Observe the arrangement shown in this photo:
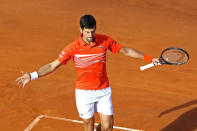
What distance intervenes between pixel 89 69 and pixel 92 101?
61 centimetres

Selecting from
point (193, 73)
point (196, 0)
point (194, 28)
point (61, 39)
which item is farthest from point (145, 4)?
point (193, 73)

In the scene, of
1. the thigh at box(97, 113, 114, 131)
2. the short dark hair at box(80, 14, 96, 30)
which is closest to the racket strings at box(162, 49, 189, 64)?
the thigh at box(97, 113, 114, 131)

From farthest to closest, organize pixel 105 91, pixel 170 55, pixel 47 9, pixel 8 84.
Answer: pixel 47 9, pixel 8 84, pixel 170 55, pixel 105 91

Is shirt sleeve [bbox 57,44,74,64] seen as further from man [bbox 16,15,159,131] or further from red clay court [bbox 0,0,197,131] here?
red clay court [bbox 0,0,197,131]

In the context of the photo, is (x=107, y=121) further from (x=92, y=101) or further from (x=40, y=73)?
(x=40, y=73)

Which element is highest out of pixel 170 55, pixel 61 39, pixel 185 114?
pixel 170 55

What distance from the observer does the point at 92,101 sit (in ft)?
18.5

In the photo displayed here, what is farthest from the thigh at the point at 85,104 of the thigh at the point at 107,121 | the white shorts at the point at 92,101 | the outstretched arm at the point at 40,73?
the outstretched arm at the point at 40,73

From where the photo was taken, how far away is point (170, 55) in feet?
21.1

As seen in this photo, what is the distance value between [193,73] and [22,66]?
18.9 ft

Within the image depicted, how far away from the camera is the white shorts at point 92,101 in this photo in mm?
5574

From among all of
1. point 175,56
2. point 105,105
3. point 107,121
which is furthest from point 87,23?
point 175,56

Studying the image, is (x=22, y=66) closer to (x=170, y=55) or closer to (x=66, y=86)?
(x=66, y=86)

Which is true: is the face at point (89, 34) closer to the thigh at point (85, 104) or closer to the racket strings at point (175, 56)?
the thigh at point (85, 104)
